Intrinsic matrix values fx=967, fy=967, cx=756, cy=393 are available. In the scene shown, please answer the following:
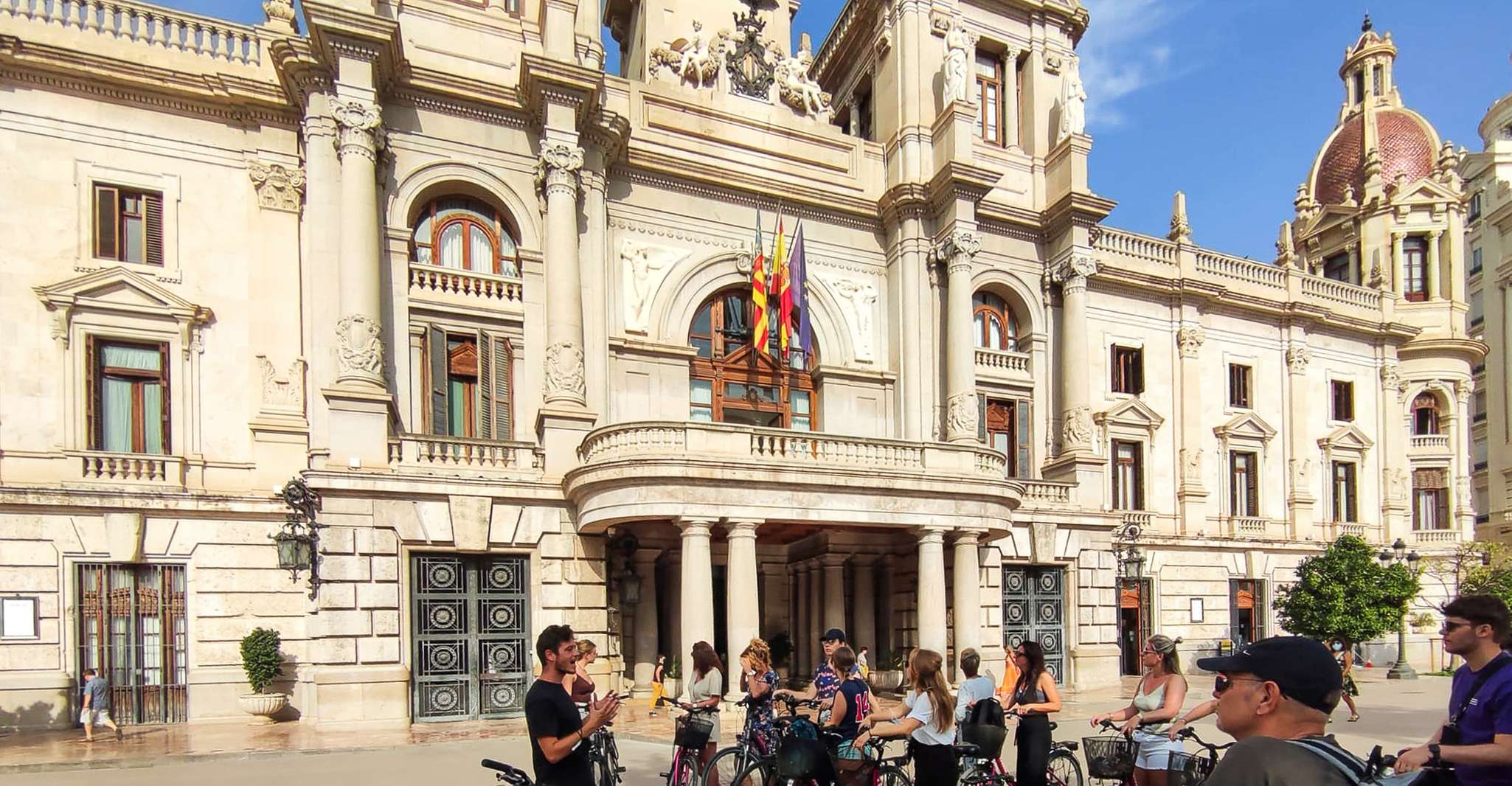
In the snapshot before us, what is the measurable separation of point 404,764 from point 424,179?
12.5 metres

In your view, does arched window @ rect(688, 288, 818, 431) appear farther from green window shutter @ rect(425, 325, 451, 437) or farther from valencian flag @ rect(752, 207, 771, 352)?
green window shutter @ rect(425, 325, 451, 437)

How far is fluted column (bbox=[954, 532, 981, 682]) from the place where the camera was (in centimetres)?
2080

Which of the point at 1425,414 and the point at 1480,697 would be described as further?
the point at 1425,414

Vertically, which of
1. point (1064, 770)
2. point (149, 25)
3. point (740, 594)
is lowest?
point (1064, 770)

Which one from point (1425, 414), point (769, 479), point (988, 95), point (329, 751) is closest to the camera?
point (329, 751)

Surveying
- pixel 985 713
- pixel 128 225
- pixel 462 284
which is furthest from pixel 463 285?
pixel 985 713

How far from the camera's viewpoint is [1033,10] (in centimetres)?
2894

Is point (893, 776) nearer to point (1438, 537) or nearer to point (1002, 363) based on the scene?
point (1002, 363)

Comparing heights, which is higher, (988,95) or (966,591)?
(988,95)

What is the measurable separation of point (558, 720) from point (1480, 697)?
202 inches

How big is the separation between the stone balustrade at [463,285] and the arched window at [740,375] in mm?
4711

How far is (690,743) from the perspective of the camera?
383 inches

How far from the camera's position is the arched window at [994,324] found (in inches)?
1083

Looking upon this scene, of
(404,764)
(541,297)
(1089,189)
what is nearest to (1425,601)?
(1089,189)
